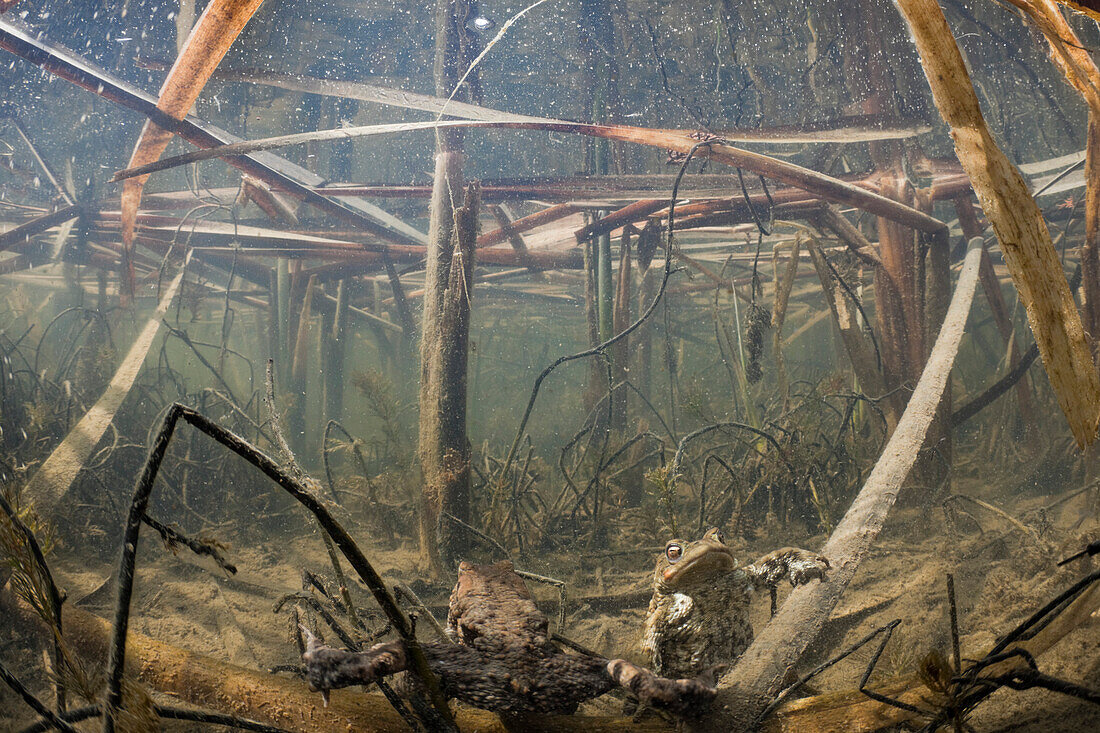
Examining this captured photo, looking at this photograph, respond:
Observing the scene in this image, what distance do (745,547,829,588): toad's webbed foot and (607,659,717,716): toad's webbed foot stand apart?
945 millimetres

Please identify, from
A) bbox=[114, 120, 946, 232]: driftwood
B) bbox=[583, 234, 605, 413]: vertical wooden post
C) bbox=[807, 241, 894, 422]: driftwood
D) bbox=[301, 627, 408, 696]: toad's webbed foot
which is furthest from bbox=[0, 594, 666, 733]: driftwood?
bbox=[583, 234, 605, 413]: vertical wooden post

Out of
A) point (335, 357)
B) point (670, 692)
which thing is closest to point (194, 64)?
point (670, 692)

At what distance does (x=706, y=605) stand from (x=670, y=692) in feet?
3.40

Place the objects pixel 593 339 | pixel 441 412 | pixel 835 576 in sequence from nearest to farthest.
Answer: pixel 835 576, pixel 441 412, pixel 593 339

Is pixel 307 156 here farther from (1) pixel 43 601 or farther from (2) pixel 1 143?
(1) pixel 43 601

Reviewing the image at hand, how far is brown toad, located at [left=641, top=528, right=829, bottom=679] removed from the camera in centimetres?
217

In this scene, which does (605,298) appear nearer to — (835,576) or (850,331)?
(850,331)

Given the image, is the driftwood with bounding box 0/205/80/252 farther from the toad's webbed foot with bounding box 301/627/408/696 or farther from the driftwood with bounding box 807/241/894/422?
the driftwood with bounding box 807/241/894/422

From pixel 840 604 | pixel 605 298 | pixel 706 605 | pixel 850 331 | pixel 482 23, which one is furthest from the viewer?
pixel 482 23

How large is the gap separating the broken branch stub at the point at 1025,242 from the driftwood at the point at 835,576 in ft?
3.32

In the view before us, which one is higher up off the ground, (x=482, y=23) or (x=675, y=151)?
(x=482, y=23)

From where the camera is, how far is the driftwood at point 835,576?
1.48m

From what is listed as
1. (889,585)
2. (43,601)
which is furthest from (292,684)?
(889,585)

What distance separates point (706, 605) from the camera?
2.23 metres
